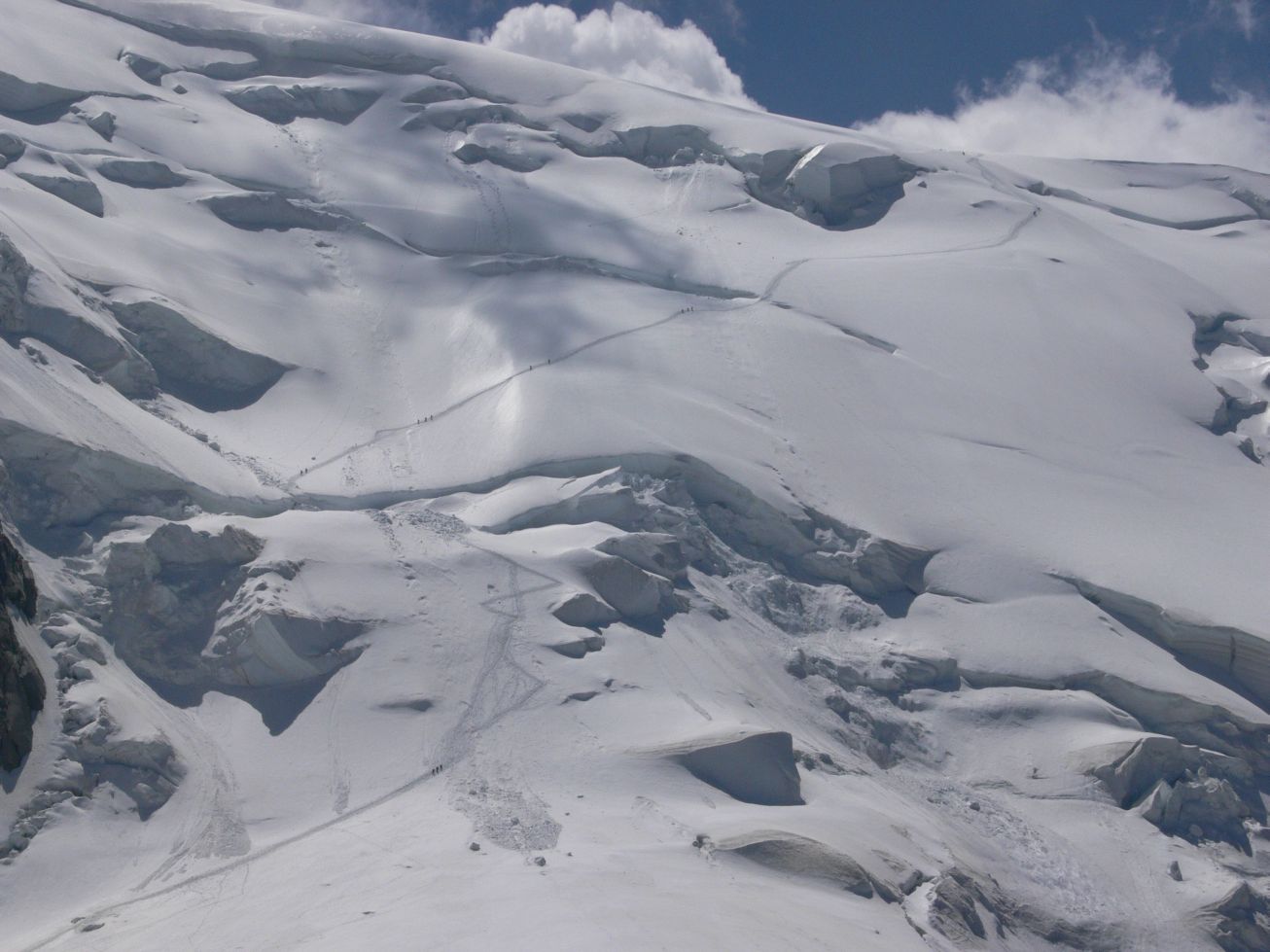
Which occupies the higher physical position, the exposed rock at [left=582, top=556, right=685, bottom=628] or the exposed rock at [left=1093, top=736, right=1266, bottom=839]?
the exposed rock at [left=582, top=556, right=685, bottom=628]

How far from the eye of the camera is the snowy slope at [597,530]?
26.8 metres

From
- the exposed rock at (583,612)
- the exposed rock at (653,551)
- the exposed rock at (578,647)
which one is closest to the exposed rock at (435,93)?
the exposed rock at (653,551)

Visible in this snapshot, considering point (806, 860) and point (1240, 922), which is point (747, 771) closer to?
point (806, 860)

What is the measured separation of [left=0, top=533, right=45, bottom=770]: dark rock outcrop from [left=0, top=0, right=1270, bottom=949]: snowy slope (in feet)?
1.68

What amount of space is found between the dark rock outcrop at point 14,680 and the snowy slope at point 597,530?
1.68 ft

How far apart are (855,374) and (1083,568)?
1036cm

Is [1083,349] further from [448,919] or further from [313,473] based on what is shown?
[448,919]

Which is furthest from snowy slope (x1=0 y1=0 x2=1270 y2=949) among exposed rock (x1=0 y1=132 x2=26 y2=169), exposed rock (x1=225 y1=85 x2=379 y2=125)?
exposed rock (x1=0 y1=132 x2=26 y2=169)

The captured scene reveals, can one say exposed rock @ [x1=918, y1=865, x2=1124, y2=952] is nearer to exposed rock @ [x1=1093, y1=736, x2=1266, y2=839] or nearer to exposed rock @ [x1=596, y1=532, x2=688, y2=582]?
exposed rock @ [x1=1093, y1=736, x2=1266, y2=839]

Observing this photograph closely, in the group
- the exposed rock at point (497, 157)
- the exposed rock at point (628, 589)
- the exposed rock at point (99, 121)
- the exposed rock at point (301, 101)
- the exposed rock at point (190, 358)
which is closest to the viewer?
the exposed rock at point (628, 589)

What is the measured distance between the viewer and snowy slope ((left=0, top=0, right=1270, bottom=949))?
2678 centimetres

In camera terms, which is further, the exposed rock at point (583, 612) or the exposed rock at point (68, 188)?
the exposed rock at point (68, 188)

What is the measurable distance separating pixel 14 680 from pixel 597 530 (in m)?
14.6

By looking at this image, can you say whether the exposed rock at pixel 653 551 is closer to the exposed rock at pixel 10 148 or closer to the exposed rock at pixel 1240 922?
the exposed rock at pixel 1240 922
